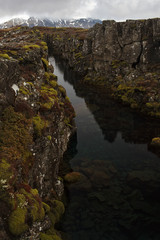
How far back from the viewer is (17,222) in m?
15.5

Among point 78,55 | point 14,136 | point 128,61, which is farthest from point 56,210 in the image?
point 78,55

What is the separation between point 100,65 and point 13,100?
83.0 m

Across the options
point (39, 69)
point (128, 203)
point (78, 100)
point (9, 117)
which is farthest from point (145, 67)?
point (9, 117)

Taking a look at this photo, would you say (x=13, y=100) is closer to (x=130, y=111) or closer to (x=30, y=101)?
(x=30, y=101)

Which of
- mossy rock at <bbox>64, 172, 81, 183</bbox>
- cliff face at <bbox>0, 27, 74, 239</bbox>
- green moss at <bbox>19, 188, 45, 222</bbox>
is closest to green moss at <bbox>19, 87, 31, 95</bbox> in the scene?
cliff face at <bbox>0, 27, 74, 239</bbox>

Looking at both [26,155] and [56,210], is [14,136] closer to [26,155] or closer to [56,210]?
[26,155]

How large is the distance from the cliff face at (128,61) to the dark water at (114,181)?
37.7ft

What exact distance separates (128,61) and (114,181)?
225 ft

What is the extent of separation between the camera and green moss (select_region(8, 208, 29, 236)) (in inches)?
601

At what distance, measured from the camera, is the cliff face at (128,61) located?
224 ft

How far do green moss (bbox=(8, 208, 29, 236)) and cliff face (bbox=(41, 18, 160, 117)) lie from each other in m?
52.4

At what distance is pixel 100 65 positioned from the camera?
3905 inches

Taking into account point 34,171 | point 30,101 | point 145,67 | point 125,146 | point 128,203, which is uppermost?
point 145,67

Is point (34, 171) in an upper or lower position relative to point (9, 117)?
lower
